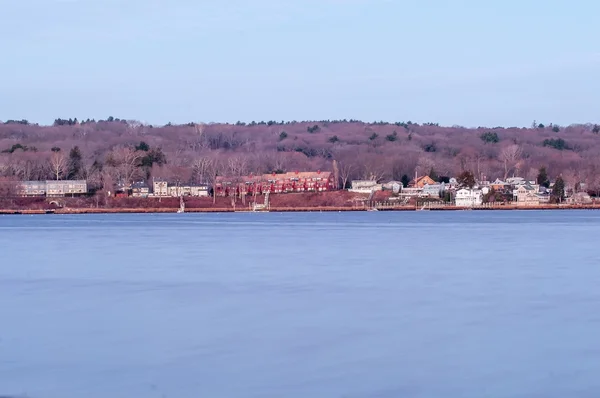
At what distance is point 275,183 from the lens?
72.1 meters

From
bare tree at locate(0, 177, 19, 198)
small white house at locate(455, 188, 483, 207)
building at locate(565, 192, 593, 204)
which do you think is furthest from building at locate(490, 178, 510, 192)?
bare tree at locate(0, 177, 19, 198)

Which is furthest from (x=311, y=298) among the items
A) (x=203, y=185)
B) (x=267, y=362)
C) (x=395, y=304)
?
(x=203, y=185)

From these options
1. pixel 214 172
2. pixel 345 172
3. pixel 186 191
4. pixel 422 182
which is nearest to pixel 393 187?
pixel 422 182

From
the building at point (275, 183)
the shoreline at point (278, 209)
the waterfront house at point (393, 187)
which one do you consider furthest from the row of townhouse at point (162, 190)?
the waterfront house at point (393, 187)

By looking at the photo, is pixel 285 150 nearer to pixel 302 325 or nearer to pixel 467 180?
pixel 467 180

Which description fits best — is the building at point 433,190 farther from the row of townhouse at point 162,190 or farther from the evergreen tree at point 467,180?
the row of townhouse at point 162,190

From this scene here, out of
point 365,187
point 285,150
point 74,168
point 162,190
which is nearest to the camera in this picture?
point 162,190

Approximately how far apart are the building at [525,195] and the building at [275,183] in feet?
48.0

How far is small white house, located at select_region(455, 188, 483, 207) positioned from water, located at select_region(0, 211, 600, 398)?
44.4 m

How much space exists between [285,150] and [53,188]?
4061cm

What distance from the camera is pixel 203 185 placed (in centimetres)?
7000

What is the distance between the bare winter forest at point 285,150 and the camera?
73688 mm

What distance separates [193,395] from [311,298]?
5542mm

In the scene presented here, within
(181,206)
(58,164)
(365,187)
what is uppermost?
(58,164)
